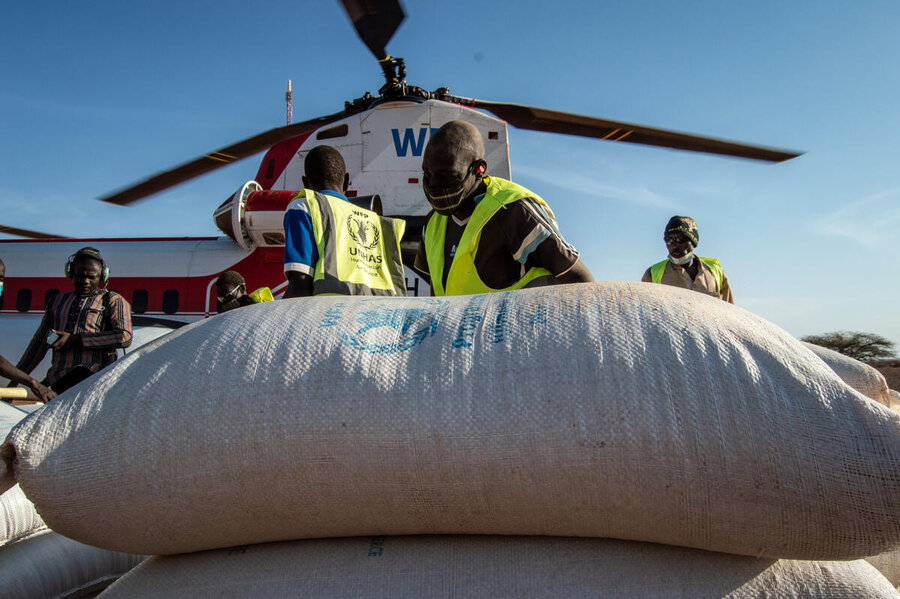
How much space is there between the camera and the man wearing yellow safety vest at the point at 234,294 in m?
4.88

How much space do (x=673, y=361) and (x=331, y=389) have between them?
656 millimetres

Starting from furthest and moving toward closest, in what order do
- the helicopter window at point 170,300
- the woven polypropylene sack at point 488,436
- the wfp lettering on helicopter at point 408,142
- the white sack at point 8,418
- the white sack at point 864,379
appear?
the helicopter window at point 170,300 → the wfp lettering on helicopter at point 408,142 → the white sack at point 8,418 → the white sack at point 864,379 → the woven polypropylene sack at point 488,436

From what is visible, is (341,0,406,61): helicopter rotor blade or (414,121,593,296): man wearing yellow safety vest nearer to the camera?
(414,121,593,296): man wearing yellow safety vest

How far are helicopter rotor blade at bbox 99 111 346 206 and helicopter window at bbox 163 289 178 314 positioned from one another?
1.21 meters

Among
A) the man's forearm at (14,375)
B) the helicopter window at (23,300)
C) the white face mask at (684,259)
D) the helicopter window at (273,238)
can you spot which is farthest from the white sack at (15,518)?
the helicopter window at (23,300)

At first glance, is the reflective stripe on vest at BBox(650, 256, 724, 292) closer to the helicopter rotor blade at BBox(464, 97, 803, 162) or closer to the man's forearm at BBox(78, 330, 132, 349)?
the helicopter rotor blade at BBox(464, 97, 803, 162)

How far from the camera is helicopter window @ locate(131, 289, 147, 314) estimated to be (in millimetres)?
7484

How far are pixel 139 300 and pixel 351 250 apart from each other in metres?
6.25

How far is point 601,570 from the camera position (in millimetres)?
1216

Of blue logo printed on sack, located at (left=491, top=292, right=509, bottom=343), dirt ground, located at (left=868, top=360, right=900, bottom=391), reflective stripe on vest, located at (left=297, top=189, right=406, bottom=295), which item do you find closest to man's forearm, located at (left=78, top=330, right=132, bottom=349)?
reflective stripe on vest, located at (left=297, top=189, right=406, bottom=295)

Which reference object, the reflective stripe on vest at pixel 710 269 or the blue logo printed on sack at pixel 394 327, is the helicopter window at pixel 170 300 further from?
the blue logo printed on sack at pixel 394 327

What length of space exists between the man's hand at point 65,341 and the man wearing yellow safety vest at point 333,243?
1.75 metres

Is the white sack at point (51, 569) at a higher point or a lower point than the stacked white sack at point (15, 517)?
lower

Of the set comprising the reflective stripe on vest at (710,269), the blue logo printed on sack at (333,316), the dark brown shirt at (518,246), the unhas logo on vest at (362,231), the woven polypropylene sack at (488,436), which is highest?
the reflective stripe on vest at (710,269)
